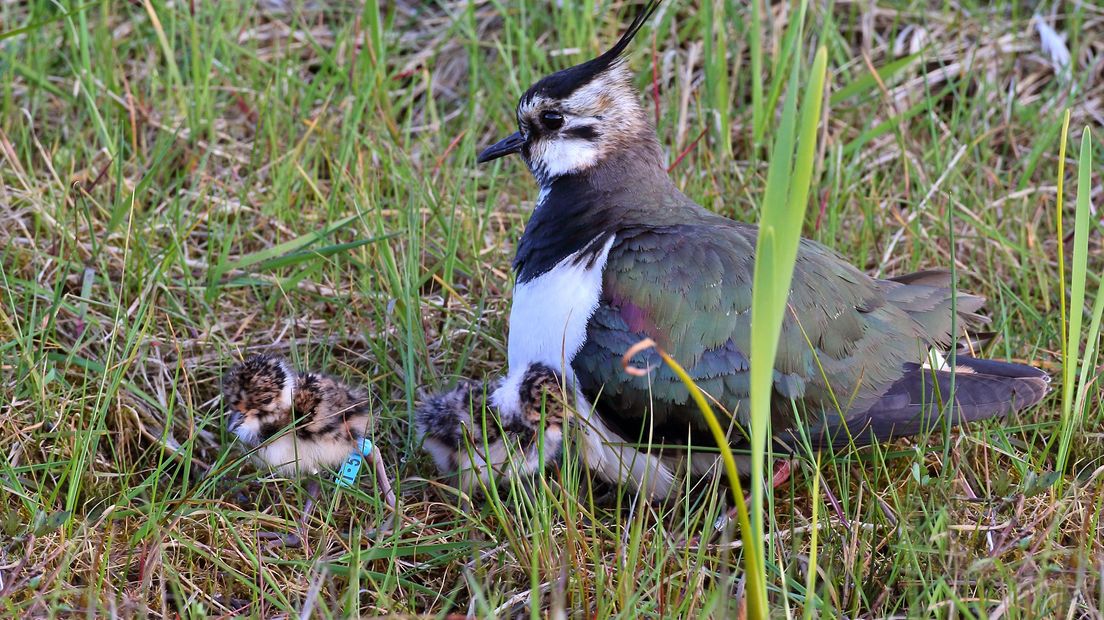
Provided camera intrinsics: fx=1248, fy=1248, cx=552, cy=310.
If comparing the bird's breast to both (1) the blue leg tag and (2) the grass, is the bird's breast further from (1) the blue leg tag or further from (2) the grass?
(1) the blue leg tag

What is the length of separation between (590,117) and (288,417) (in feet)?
4.41

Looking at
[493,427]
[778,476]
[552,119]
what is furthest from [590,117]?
[778,476]

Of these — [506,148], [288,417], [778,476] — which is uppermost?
[506,148]

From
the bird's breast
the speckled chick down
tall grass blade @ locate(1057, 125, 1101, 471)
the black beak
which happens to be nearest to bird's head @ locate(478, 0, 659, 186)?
the black beak

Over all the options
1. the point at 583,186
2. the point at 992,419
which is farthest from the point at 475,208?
the point at 992,419

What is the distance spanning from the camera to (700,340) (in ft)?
11.4

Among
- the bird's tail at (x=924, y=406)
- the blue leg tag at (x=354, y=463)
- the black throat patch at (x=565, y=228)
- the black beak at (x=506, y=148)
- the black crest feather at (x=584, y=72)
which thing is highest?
the black crest feather at (x=584, y=72)

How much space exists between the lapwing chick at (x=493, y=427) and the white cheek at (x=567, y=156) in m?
0.78

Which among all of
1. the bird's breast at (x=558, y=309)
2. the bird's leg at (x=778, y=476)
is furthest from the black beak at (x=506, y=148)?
the bird's leg at (x=778, y=476)

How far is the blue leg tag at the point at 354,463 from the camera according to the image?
352 cm

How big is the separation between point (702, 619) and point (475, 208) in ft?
7.83

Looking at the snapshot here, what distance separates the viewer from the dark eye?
4.05 m

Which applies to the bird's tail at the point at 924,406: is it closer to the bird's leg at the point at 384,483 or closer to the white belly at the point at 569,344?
the white belly at the point at 569,344

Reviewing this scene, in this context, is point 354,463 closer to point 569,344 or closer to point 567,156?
point 569,344
